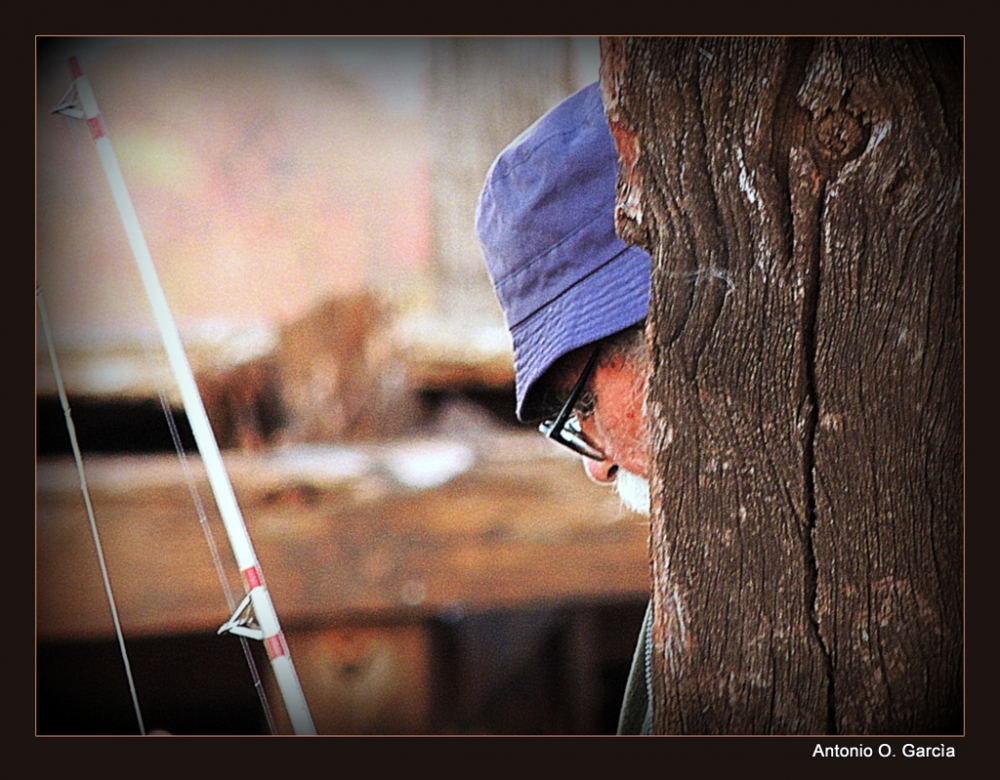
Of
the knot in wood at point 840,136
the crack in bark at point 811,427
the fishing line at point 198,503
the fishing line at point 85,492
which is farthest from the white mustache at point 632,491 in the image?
the fishing line at point 85,492

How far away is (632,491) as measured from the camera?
2268 mm

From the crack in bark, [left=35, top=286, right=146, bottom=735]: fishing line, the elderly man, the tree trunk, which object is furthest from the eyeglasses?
Answer: [left=35, top=286, right=146, bottom=735]: fishing line

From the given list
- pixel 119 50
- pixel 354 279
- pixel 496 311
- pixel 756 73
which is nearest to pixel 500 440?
pixel 496 311

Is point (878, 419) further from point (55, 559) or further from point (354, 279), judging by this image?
point (55, 559)

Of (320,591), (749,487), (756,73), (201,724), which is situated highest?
(756,73)

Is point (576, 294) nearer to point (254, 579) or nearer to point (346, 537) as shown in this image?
point (346, 537)

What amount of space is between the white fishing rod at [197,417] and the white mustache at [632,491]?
784 millimetres

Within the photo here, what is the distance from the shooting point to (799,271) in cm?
196

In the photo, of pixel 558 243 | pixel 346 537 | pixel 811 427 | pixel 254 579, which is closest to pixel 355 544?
pixel 346 537

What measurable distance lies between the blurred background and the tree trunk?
0.32 m

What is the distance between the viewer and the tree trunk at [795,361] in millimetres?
1948

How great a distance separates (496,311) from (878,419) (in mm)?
798

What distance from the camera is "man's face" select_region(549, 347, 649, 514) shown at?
2195 mm

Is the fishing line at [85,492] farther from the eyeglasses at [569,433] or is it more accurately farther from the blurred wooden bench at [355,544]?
the eyeglasses at [569,433]
